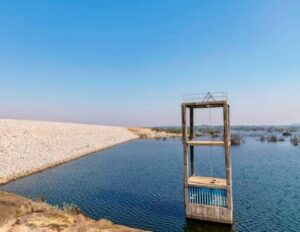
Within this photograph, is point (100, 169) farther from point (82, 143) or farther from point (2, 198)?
point (82, 143)

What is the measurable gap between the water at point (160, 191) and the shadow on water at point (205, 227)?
0.08 metres

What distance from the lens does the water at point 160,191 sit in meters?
23.3

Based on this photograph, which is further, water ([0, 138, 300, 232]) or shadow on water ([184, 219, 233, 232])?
water ([0, 138, 300, 232])

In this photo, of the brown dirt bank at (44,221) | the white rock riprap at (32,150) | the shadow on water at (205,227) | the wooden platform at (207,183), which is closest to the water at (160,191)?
the shadow on water at (205,227)

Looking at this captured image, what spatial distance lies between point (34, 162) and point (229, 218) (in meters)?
37.3

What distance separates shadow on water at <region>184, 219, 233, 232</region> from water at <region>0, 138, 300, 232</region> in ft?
0.26

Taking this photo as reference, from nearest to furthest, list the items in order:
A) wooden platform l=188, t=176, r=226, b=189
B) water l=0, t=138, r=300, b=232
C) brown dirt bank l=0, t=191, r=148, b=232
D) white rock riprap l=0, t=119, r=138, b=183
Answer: brown dirt bank l=0, t=191, r=148, b=232, wooden platform l=188, t=176, r=226, b=189, water l=0, t=138, r=300, b=232, white rock riprap l=0, t=119, r=138, b=183

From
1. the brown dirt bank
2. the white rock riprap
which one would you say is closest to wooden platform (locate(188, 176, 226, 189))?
the brown dirt bank

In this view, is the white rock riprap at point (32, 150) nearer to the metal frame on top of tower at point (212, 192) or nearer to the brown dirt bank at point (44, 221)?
the brown dirt bank at point (44, 221)

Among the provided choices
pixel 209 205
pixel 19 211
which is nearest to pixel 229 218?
pixel 209 205

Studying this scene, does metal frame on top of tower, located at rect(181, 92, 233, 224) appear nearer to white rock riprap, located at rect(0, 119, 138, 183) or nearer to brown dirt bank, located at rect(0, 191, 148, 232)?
brown dirt bank, located at rect(0, 191, 148, 232)

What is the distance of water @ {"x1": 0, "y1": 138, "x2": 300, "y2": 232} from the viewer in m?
23.3

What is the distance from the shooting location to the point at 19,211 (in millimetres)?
21984

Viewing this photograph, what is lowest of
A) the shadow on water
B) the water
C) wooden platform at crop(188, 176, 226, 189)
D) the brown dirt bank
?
the shadow on water
